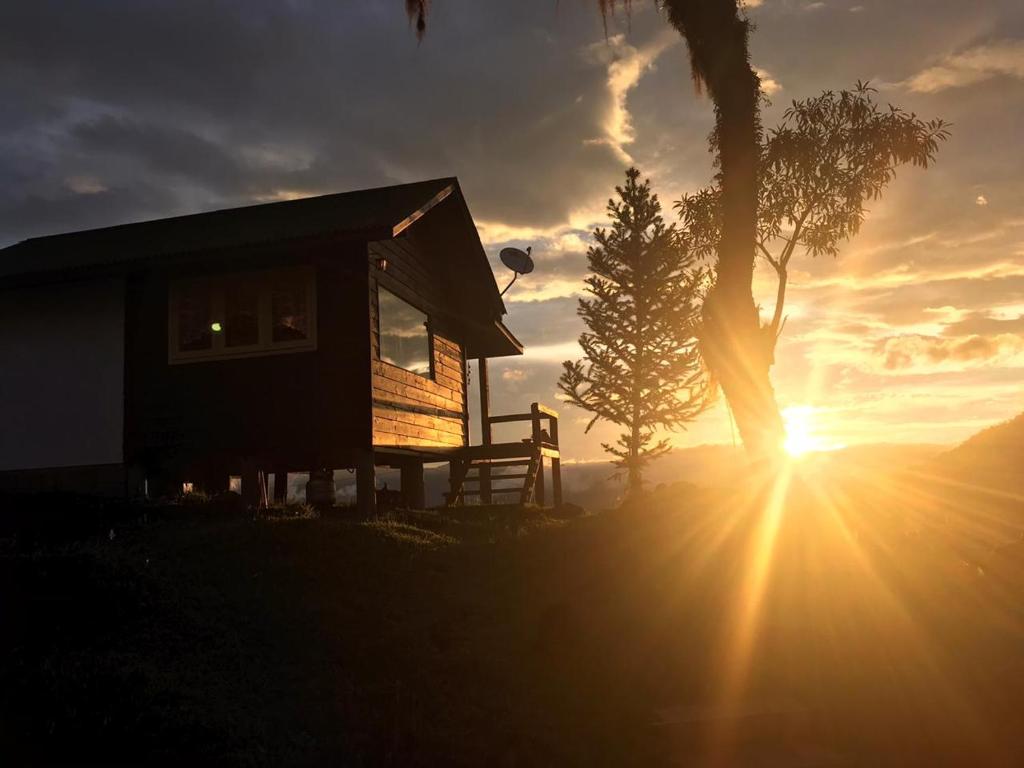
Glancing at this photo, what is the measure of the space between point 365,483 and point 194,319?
166 inches

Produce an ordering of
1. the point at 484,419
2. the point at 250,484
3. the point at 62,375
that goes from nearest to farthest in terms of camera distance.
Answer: the point at 250,484
the point at 62,375
the point at 484,419

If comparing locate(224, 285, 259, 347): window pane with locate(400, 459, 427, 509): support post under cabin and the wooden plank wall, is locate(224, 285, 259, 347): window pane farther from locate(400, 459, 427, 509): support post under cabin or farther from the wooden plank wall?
locate(400, 459, 427, 509): support post under cabin

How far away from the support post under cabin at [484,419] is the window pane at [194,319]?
7426 millimetres

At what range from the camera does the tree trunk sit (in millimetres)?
12172

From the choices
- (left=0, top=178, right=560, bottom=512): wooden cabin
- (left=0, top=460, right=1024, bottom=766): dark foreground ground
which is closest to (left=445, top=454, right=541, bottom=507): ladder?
(left=0, top=178, right=560, bottom=512): wooden cabin

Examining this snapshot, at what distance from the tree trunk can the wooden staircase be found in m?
5.57

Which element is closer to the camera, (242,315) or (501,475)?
(242,315)

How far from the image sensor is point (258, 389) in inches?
533

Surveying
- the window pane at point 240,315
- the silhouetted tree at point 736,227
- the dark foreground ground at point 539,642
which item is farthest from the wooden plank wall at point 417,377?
the silhouetted tree at point 736,227

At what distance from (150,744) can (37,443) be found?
1129cm

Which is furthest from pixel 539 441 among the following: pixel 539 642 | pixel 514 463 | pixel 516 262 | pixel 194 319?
pixel 539 642

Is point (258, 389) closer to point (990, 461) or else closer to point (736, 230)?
point (736, 230)

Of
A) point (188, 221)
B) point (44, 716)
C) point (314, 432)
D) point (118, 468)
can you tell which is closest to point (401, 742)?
point (44, 716)

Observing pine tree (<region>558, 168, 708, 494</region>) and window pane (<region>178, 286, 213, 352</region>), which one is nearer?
window pane (<region>178, 286, 213, 352</region>)
